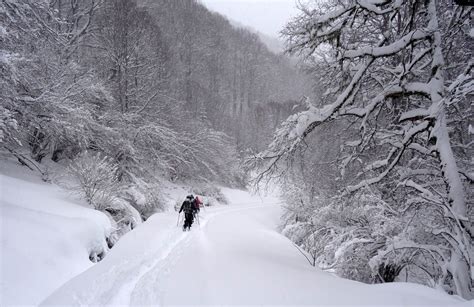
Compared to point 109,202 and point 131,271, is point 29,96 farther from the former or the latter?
point 131,271

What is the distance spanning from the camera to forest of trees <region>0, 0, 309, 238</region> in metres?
9.22

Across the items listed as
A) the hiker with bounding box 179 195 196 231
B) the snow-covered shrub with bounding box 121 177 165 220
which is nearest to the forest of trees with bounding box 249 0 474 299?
the hiker with bounding box 179 195 196 231

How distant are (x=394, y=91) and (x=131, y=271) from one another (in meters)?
6.23

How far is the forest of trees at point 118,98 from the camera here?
9219mm

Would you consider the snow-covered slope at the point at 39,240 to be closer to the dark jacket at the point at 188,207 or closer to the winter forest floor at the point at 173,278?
the winter forest floor at the point at 173,278

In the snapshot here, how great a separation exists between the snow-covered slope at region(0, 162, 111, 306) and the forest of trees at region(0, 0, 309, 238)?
1469mm

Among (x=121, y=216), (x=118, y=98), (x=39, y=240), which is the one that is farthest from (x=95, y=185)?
(x=118, y=98)

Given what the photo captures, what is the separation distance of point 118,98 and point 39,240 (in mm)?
14569

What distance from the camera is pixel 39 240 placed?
5902 mm

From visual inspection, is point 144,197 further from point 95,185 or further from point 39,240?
point 39,240

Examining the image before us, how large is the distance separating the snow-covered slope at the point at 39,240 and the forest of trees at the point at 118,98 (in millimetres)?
1469

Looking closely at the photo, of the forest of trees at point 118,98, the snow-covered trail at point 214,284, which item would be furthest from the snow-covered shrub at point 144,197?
the snow-covered trail at point 214,284

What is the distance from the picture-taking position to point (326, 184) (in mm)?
10961

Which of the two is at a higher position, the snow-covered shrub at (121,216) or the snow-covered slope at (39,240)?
the snow-covered slope at (39,240)
